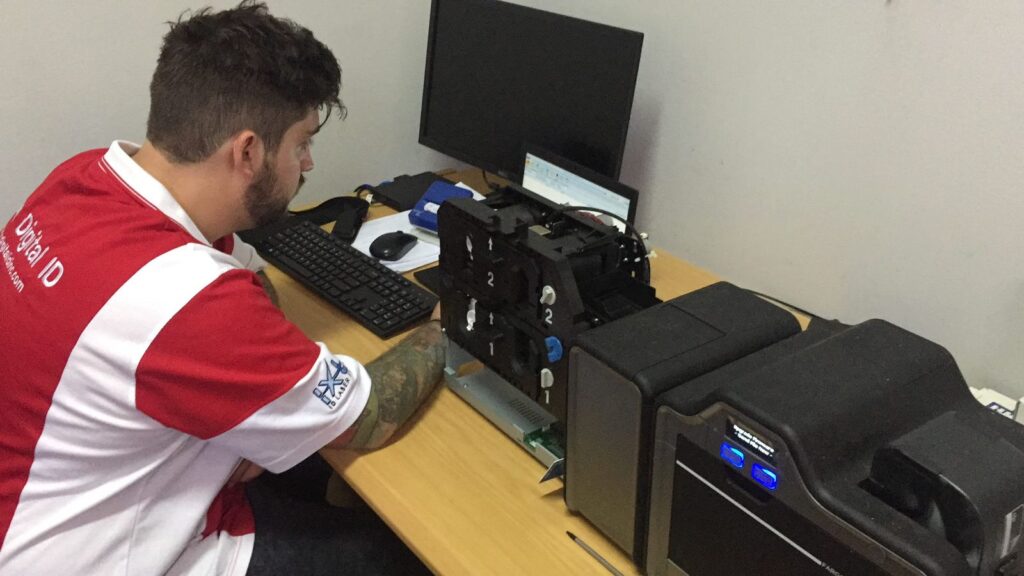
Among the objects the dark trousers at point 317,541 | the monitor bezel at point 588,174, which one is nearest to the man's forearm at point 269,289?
the dark trousers at point 317,541

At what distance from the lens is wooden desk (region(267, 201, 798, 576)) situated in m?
0.97

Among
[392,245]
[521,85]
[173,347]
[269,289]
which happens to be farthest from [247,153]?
[521,85]

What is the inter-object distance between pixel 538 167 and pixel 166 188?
76cm

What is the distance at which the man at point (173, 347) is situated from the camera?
3.17 feet

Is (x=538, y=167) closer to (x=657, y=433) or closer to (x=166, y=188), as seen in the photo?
(x=166, y=188)

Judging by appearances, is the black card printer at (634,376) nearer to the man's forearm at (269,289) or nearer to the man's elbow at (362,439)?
the man's elbow at (362,439)

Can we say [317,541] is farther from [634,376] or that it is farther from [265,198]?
[634,376]

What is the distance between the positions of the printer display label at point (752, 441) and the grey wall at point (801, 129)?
68cm

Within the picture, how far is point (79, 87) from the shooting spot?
5.34 ft

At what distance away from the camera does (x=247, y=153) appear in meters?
1.12

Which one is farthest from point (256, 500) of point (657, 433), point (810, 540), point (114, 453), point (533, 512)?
point (810, 540)

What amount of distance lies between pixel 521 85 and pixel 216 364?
38.6 inches

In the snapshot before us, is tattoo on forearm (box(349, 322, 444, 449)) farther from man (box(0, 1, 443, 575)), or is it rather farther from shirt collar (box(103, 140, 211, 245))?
shirt collar (box(103, 140, 211, 245))

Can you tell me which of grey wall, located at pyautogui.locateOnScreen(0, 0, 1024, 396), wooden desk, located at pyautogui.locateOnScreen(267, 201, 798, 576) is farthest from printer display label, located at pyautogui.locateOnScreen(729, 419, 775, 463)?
grey wall, located at pyautogui.locateOnScreen(0, 0, 1024, 396)
